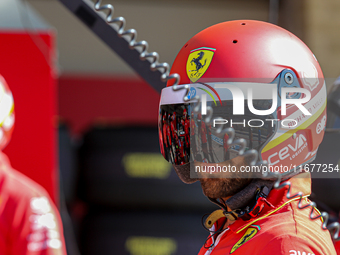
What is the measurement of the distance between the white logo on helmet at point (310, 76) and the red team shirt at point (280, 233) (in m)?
0.20

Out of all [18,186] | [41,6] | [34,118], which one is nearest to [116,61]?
[41,6]

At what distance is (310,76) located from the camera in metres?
0.93

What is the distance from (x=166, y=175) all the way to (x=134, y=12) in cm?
207

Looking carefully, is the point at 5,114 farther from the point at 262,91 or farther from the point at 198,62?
the point at 262,91

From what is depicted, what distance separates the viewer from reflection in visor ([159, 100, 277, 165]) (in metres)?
0.89

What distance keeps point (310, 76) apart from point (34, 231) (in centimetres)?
103

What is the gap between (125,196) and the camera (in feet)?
9.42

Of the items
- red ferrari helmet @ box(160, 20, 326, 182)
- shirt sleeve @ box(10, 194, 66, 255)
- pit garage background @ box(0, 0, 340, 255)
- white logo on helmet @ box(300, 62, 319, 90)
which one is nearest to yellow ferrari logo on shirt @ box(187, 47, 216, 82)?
red ferrari helmet @ box(160, 20, 326, 182)

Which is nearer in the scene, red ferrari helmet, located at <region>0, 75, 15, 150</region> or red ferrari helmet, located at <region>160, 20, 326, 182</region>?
red ferrari helmet, located at <region>160, 20, 326, 182</region>

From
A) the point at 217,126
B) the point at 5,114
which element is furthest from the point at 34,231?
the point at 217,126

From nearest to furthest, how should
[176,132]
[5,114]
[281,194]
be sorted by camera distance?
[281,194]
[176,132]
[5,114]

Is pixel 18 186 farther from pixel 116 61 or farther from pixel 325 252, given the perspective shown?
pixel 116 61

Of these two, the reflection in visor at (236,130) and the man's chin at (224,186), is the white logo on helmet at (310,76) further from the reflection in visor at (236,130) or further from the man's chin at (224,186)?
the man's chin at (224,186)

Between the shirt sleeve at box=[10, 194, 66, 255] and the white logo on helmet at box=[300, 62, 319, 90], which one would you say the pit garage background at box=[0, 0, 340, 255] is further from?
the shirt sleeve at box=[10, 194, 66, 255]
